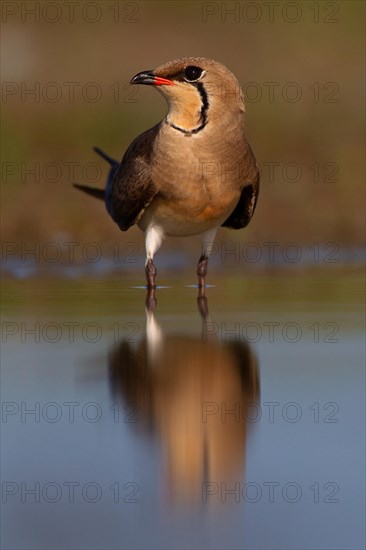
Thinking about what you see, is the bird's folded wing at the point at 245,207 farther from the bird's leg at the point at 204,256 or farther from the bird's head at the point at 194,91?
the bird's head at the point at 194,91

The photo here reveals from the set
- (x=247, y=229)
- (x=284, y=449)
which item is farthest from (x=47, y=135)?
(x=284, y=449)

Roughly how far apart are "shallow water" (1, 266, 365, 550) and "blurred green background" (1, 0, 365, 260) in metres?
4.40

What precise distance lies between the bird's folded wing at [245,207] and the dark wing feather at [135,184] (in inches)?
25.4

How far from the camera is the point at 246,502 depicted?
3898 millimetres

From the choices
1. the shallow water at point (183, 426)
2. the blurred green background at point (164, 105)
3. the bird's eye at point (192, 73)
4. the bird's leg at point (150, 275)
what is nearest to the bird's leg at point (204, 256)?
the bird's leg at point (150, 275)

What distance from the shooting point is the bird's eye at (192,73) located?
821 cm

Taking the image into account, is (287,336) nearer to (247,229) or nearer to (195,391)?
(195,391)

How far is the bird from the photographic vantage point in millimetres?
8203

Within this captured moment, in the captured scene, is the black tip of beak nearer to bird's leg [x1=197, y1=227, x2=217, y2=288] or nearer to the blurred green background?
bird's leg [x1=197, y1=227, x2=217, y2=288]

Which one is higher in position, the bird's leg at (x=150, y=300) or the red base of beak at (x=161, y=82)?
the red base of beak at (x=161, y=82)

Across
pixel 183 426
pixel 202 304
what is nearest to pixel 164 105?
pixel 202 304

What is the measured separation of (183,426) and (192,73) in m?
3.99

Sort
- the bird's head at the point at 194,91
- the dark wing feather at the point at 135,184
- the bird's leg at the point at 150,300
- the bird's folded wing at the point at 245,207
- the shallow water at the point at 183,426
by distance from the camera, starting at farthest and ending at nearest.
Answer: the bird's folded wing at the point at 245,207 → the dark wing feather at the point at 135,184 → the bird's head at the point at 194,91 → the bird's leg at the point at 150,300 → the shallow water at the point at 183,426

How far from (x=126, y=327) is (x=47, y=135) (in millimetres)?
8141
